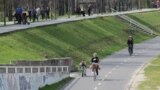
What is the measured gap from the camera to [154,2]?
165m

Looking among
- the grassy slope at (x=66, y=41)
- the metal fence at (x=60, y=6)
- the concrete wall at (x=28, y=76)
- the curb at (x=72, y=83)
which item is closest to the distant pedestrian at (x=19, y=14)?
the metal fence at (x=60, y=6)

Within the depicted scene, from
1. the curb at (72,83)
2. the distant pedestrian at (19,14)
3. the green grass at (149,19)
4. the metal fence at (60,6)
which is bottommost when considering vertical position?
the green grass at (149,19)

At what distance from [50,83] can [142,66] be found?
1383cm

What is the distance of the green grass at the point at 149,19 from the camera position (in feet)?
338

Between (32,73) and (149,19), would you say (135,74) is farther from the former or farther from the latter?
(149,19)

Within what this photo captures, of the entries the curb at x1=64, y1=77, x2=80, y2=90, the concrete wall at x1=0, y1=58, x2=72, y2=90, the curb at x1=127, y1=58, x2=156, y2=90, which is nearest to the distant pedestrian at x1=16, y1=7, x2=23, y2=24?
the curb at x1=127, y1=58, x2=156, y2=90

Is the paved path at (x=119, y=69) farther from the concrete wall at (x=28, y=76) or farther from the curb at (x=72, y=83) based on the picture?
the concrete wall at (x=28, y=76)

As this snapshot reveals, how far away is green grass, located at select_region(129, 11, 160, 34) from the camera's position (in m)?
103

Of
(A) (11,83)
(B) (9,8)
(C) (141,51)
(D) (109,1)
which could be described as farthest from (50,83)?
(D) (109,1)

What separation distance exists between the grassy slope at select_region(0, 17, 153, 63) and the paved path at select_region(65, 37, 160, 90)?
190cm

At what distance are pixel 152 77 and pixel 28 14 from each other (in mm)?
27328

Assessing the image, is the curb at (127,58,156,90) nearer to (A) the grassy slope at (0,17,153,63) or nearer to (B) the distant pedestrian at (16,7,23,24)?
(A) the grassy slope at (0,17,153,63)

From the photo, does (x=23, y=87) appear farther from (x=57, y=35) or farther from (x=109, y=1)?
(x=109, y=1)

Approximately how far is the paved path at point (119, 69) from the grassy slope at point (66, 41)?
1899 mm
